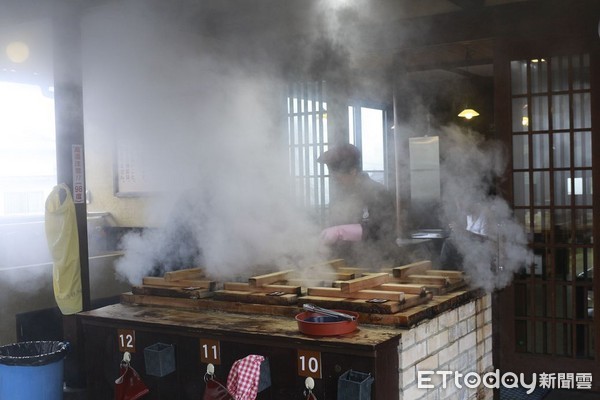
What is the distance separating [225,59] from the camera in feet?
18.2

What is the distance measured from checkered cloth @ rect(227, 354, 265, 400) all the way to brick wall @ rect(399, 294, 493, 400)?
0.67 meters

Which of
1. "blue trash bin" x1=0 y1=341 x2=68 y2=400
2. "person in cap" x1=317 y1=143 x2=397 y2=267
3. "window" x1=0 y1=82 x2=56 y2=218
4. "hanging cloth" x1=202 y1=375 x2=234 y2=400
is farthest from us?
"window" x1=0 y1=82 x2=56 y2=218

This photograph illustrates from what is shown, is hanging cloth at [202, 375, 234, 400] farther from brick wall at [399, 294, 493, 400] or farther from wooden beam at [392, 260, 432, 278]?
wooden beam at [392, 260, 432, 278]

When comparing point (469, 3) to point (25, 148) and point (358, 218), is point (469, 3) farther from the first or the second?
point (25, 148)

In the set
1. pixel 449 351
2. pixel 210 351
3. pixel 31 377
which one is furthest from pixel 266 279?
pixel 31 377

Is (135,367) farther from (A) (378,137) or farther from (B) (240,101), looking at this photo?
(A) (378,137)

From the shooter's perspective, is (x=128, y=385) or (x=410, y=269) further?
(x=410, y=269)

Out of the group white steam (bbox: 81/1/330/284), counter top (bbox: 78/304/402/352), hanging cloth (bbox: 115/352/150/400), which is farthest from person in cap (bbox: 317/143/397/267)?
hanging cloth (bbox: 115/352/150/400)

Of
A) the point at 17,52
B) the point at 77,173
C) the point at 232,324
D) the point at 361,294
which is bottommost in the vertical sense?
the point at 232,324

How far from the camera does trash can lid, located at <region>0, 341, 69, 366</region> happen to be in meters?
3.74

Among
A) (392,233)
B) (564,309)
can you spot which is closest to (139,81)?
(392,233)

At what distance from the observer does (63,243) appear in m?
4.30

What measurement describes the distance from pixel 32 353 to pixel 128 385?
1182 millimetres

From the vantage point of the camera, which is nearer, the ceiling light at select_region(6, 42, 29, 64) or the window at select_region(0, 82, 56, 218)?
the ceiling light at select_region(6, 42, 29, 64)
